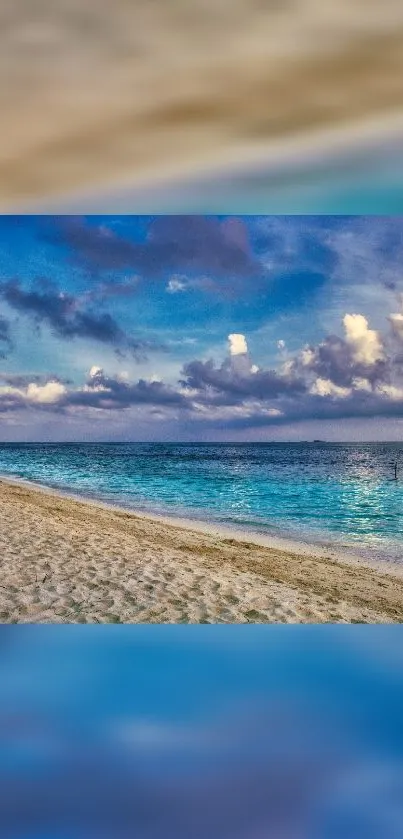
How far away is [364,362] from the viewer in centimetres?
1273

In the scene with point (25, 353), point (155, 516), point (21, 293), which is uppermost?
point (21, 293)

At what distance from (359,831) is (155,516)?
31.7 feet

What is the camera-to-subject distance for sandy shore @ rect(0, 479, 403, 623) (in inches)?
170
